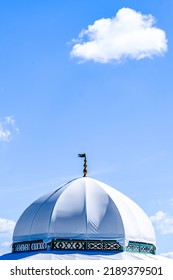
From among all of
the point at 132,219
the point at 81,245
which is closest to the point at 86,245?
the point at 81,245

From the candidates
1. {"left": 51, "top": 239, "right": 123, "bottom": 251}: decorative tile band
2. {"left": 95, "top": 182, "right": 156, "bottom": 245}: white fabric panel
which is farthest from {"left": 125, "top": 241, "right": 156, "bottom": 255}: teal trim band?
{"left": 51, "top": 239, "right": 123, "bottom": 251}: decorative tile band

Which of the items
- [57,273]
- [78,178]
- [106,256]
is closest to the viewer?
[57,273]

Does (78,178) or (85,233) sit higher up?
(78,178)

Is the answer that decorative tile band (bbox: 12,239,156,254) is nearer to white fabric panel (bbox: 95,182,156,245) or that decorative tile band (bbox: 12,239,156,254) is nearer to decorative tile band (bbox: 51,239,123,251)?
decorative tile band (bbox: 51,239,123,251)

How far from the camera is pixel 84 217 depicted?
2091 centimetres

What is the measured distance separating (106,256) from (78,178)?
363 centimetres

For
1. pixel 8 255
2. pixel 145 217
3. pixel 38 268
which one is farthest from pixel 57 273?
pixel 145 217

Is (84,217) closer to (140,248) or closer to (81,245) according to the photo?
(81,245)

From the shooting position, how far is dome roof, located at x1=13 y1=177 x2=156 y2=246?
2086 centimetres

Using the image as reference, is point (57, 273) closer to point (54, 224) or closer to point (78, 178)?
point (54, 224)

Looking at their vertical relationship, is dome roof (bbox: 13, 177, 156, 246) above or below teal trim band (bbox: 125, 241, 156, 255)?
above

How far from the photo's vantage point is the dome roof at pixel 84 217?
20.9 metres

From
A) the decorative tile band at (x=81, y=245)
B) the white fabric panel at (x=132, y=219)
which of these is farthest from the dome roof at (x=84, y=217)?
the decorative tile band at (x=81, y=245)

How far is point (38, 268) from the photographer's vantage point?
1805 centimetres
